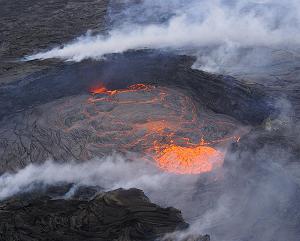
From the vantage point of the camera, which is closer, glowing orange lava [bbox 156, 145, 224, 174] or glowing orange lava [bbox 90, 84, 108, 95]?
glowing orange lava [bbox 156, 145, 224, 174]

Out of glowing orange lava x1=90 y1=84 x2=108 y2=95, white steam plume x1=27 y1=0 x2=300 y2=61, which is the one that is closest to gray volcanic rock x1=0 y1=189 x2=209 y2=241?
glowing orange lava x1=90 y1=84 x2=108 y2=95

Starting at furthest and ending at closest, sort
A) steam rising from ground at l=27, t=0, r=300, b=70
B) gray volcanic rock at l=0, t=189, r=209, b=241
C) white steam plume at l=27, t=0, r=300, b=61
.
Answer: white steam plume at l=27, t=0, r=300, b=61 < steam rising from ground at l=27, t=0, r=300, b=70 < gray volcanic rock at l=0, t=189, r=209, b=241

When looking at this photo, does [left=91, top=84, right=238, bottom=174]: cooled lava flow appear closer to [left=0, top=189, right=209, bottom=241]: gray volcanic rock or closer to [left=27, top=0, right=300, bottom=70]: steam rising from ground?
[left=0, top=189, right=209, bottom=241]: gray volcanic rock

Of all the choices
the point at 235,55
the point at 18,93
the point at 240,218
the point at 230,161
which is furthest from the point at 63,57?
the point at 240,218

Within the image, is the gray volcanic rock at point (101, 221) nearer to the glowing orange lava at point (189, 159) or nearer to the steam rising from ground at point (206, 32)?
the glowing orange lava at point (189, 159)

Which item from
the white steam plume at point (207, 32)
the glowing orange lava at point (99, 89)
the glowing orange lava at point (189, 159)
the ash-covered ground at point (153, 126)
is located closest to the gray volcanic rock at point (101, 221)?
the ash-covered ground at point (153, 126)

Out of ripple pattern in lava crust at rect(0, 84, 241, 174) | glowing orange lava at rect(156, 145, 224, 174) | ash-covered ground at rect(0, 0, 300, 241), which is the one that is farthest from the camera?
ripple pattern in lava crust at rect(0, 84, 241, 174)
